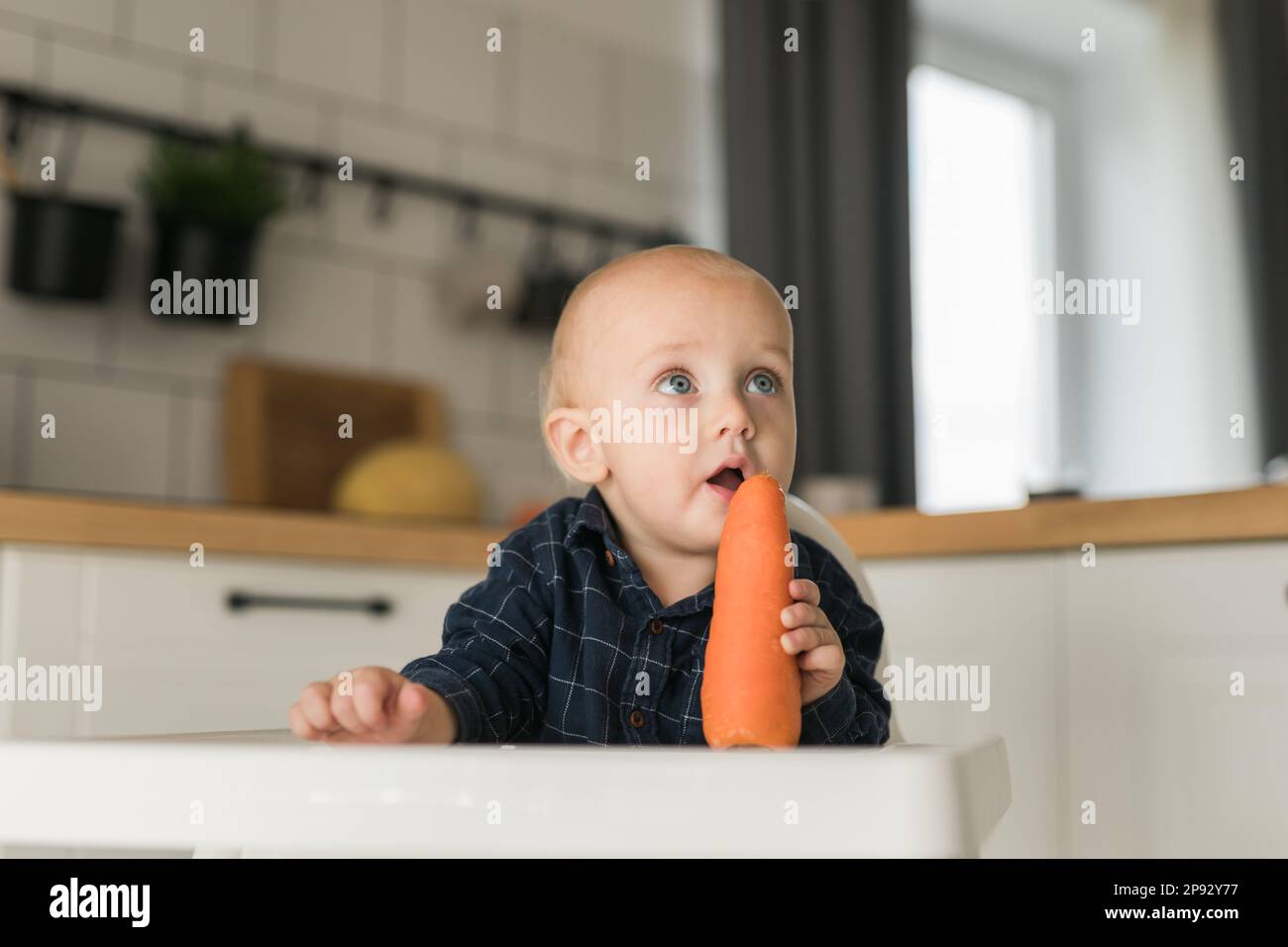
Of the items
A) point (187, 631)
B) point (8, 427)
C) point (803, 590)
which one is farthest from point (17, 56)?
point (803, 590)

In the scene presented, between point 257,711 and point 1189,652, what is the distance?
1155mm

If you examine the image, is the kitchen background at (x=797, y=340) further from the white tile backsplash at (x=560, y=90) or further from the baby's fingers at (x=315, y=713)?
the baby's fingers at (x=315, y=713)

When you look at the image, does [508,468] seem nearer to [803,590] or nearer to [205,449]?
[205,449]

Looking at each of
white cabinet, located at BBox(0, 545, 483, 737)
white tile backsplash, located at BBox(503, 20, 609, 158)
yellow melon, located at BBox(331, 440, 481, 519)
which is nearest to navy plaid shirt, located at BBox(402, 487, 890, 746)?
white cabinet, located at BBox(0, 545, 483, 737)

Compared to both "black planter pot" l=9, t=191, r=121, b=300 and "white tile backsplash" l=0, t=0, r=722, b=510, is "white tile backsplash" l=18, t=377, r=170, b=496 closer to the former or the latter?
"white tile backsplash" l=0, t=0, r=722, b=510

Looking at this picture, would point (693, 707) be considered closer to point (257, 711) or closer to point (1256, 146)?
point (257, 711)

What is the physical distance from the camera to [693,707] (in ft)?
3.27

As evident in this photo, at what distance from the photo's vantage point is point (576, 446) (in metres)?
1.11

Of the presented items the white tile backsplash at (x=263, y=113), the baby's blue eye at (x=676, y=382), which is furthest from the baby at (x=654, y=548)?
the white tile backsplash at (x=263, y=113)

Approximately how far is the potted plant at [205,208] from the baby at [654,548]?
124 cm

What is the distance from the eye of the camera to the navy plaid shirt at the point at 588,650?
3.20 ft

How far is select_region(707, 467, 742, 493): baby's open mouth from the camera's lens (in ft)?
3.23

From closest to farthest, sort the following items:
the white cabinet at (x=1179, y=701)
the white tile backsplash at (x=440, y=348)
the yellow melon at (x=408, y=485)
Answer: the white cabinet at (x=1179, y=701)
the yellow melon at (x=408, y=485)
the white tile backsplash at (x=440, y=348)

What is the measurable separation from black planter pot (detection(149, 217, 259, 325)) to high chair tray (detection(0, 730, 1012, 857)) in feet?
5.38
